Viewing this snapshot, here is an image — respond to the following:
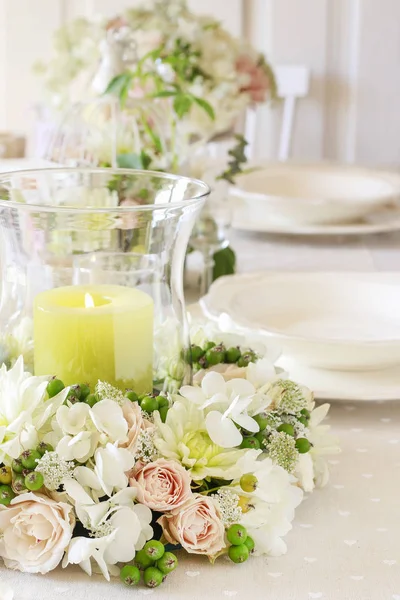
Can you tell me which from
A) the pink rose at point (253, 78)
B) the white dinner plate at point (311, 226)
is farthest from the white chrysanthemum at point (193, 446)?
the pink rose at point (253, 78)

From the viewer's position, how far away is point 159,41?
1604mm

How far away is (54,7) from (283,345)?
3248mm

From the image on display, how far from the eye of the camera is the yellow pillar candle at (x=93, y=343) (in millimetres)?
586

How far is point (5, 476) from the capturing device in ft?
1.65

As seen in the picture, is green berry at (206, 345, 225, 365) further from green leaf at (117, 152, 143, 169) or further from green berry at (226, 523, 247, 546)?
green leaf at (117, 152, 143, 169)

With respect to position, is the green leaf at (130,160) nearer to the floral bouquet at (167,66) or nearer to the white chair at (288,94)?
the floral bouquet at (167,66)

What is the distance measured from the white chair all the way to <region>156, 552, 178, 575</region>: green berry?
316 cm

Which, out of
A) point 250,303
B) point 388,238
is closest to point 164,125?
point 250,303

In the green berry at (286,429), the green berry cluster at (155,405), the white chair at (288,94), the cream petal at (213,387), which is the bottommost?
the white chair at (288,94)

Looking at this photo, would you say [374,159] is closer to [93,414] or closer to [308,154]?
[308,154]

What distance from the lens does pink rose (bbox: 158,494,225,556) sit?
19.6 inches

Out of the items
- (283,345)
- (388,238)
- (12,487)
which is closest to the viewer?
(12,487)

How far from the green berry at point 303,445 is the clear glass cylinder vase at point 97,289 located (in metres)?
0.10

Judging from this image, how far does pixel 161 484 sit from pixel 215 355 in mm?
171
